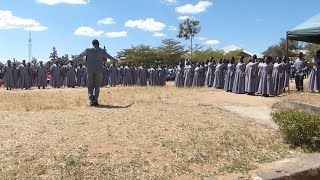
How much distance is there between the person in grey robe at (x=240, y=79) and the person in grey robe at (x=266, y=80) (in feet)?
3.53

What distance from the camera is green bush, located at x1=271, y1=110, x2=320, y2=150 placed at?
19.7 feet

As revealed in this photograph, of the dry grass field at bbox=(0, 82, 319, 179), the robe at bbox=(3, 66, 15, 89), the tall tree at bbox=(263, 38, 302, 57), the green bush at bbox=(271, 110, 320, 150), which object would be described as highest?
the tall tree at bbox=(263, 38, 302, 57)

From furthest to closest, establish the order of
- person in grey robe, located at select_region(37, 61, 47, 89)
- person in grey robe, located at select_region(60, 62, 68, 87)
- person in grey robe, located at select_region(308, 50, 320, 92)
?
person in grey robe, located at select_region(60, 62, 68, 87), person in grey robe, located at select_region(37, 61, 47, 89), person in grey robe, located at select_region(308, 50, 320, 92)

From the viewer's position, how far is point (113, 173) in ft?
16.0

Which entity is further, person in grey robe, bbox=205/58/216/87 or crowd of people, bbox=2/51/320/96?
person in grey robe, bbox=205/58/216/87

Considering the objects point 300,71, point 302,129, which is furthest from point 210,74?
point 302,129

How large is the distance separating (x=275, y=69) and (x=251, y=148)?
10517mm

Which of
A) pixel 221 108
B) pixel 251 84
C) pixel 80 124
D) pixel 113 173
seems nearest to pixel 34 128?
pixel 80 124

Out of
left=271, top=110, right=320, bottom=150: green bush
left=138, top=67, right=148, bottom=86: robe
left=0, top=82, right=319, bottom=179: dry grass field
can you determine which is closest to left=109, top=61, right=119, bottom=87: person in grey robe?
left=138, top=67, right=148, bottom=86: robe

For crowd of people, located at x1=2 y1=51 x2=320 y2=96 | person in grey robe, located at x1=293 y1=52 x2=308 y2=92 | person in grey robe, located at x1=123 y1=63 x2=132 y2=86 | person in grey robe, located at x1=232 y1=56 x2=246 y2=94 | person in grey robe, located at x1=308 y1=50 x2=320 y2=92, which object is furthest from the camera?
person in grey robe, located at x1=123 y1=63 x2=132 y2=86

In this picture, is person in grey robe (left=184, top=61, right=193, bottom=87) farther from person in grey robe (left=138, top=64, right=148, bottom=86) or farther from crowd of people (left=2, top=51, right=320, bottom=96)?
person in grey robe (left=138, top=64, right=148, bottom=86)

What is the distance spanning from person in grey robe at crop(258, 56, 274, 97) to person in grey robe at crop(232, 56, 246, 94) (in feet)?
3.53

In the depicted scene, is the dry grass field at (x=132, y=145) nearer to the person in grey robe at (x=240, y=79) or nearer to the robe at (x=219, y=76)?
the person in grey robe at (x=240, y=79)

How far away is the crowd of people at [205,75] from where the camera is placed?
51.4ft
